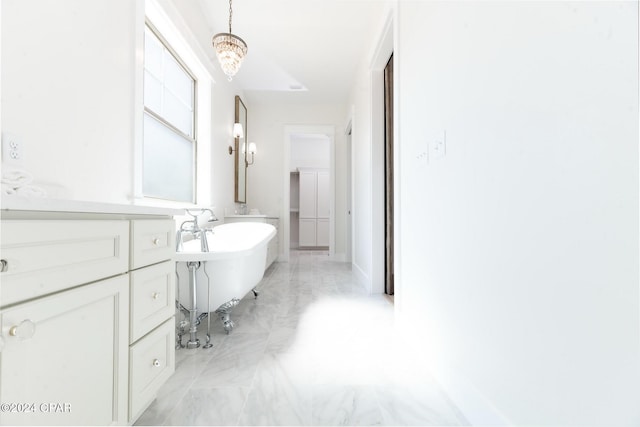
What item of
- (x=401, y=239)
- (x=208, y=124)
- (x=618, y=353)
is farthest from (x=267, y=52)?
(x=618, y=353)

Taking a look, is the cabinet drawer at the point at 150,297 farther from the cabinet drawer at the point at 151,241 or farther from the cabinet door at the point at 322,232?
the cabinet door at the point at 322,232

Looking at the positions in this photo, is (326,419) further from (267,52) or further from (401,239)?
(267,52)

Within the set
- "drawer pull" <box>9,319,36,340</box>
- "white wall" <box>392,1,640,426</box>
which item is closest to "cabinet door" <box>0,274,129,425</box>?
"drawer pull" <box>9,319,36,340</box>

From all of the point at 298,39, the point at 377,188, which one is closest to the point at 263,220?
the point at 377,188

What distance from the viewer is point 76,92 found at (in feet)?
4.34

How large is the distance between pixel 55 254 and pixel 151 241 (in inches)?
15.5

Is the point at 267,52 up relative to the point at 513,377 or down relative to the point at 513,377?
up

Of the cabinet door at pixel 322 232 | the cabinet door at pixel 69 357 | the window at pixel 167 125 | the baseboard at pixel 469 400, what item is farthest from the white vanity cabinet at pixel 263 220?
the cabinet door at pixel 69 357

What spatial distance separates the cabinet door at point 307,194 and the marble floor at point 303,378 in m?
4.86

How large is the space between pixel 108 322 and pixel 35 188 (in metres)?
0.60

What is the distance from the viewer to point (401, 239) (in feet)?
6.23

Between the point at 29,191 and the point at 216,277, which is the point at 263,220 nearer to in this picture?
the point at 216,277

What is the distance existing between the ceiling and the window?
618 mm

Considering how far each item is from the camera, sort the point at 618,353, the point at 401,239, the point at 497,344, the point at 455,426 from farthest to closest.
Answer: the point at 401,239
the point at 455,426
the point at 497,344
the point at 618,353
